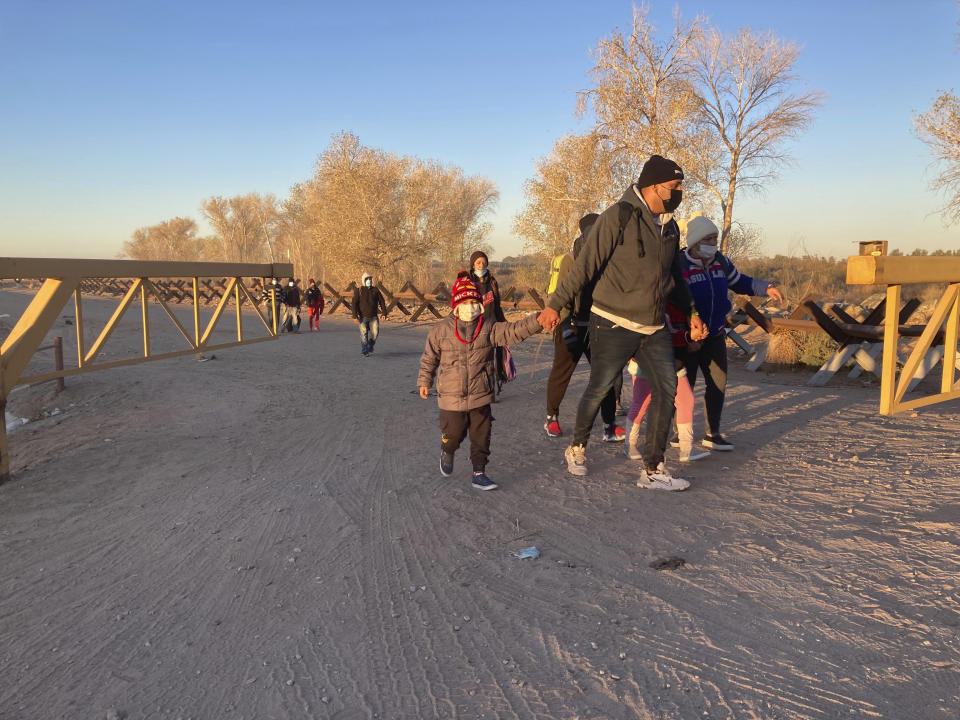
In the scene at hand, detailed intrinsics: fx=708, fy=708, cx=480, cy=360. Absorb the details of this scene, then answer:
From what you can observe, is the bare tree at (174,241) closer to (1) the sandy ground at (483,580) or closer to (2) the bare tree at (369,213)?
(2) the bare tree at (369,213)

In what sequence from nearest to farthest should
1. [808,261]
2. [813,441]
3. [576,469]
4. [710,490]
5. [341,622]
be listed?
1. [341,622]
2. [710,490]
3. [576,469]
4. [813,441]
5. [808,261]

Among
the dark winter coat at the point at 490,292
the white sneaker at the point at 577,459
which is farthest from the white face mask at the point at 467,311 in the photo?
the dark winter coat at the point at 490,292

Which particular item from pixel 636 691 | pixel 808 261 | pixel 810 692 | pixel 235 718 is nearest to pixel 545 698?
pixel 636 691

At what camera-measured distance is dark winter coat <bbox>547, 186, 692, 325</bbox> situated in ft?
14.7

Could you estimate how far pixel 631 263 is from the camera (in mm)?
4484

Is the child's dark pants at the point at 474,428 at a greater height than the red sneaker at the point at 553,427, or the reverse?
the child's dark pants at the point at 474,428

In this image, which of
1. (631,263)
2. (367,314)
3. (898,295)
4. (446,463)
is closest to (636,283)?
(631,263)

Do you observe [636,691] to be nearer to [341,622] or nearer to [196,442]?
[341,622]

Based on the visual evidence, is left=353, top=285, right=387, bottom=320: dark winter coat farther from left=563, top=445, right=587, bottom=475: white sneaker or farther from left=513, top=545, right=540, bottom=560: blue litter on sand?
left=513, top=545, right=540, bottom=560: blue litter on sand

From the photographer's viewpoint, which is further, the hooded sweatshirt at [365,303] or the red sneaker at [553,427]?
the hooded sweatshirt at [365,303]

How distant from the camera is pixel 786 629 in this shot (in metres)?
3.02

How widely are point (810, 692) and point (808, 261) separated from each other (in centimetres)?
3559

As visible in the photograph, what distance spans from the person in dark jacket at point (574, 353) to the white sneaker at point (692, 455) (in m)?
0.75

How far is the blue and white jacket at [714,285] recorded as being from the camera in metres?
5.50
